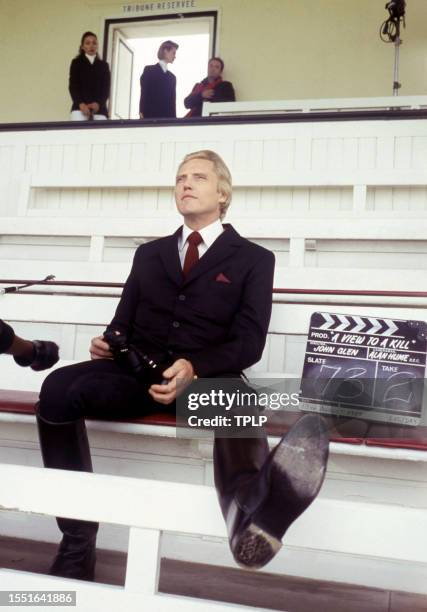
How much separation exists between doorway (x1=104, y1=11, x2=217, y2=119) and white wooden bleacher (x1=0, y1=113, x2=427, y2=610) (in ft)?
9.52

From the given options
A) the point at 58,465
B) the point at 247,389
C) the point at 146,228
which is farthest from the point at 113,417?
the point at 146,228

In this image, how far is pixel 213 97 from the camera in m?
5.17

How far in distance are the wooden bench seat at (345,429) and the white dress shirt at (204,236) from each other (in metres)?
0.44

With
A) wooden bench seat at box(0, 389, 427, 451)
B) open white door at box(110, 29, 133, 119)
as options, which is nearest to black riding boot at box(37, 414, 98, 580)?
wooden bench seat at box(0, 389, 427, 451)

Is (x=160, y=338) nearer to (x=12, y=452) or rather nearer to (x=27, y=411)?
(x=27, y=411)

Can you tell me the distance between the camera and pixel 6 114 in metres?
6.34

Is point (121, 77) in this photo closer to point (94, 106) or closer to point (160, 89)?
point (94, 106)

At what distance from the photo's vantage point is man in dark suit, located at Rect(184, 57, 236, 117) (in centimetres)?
512

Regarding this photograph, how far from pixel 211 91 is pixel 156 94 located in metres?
0.47

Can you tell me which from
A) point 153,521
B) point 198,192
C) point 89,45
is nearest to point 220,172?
point 198,192

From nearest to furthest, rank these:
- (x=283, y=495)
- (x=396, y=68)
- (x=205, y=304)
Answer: (x=283, y=495) → (x=205, y=304) → (x=396, y=68)

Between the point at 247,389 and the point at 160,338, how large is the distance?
29 centimetres

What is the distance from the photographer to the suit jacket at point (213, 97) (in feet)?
16.8

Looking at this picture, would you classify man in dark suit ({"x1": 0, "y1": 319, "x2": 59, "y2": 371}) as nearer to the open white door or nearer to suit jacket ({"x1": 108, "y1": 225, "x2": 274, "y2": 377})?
suit jacket ({"x1": 108, "y1": 225, "x2": 274, "y2": 377})
